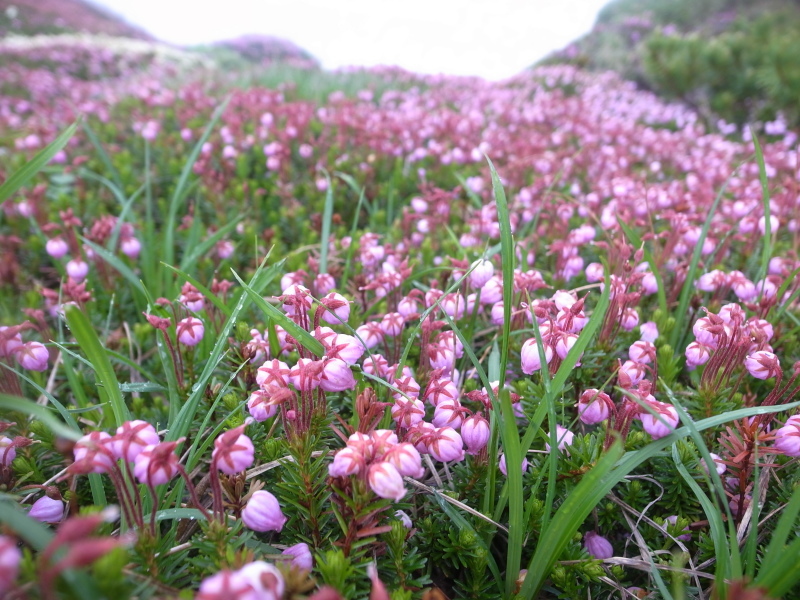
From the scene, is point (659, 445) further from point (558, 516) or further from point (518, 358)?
point (518, 358)

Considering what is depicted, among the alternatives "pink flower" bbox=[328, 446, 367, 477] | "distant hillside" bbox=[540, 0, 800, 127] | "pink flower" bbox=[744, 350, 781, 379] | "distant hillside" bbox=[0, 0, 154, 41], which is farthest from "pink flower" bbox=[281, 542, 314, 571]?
"distant hillside" bbox=[0, 0, 154, 41]

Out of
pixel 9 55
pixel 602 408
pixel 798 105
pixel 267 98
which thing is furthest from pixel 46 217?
pixel 9 55

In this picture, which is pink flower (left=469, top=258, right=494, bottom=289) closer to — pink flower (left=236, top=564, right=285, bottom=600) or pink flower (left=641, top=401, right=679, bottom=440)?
pink flower (left=641, top=401, right=679, bottom=440)

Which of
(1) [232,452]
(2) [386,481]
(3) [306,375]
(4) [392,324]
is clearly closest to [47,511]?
(1) [232,452]

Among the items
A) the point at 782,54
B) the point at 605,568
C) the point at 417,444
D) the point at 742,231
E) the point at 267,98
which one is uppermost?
the point at 782,54

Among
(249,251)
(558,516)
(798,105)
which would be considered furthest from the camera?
(798,105)

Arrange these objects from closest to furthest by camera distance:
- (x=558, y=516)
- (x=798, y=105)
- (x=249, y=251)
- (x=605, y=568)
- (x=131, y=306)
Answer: (x=558, y=516) < (x=605, y=568) < (x=131, y=306) < (x=249, y=251) < (x=798, y=105)

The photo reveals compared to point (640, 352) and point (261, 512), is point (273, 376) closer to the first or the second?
point (261, 512)
